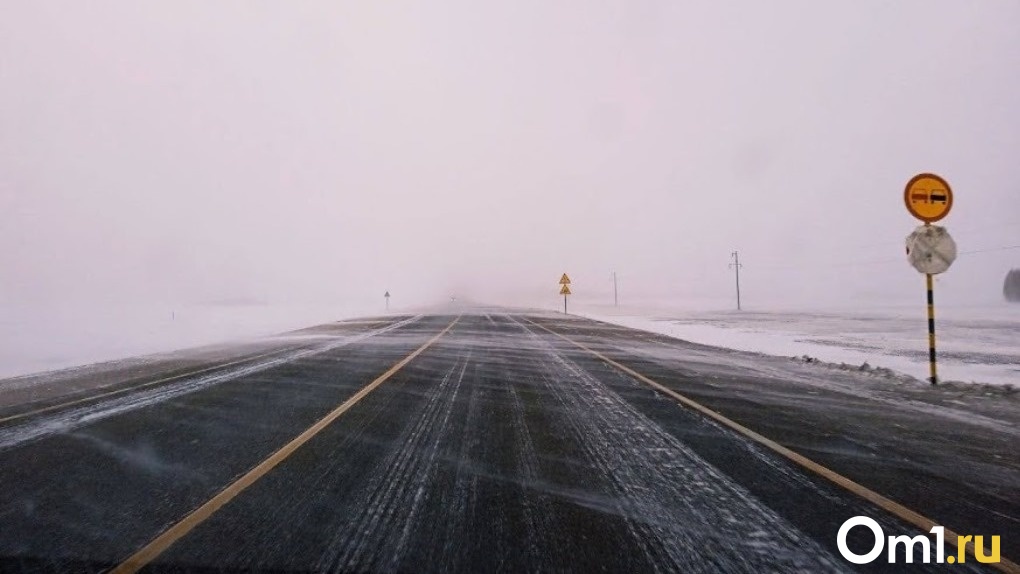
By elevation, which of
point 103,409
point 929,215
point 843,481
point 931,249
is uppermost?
point 929,215

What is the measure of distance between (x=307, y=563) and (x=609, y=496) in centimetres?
195

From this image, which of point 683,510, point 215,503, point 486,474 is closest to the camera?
point 683,510

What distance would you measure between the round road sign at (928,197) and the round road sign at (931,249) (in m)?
0.21

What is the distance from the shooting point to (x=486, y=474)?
13.1 ft

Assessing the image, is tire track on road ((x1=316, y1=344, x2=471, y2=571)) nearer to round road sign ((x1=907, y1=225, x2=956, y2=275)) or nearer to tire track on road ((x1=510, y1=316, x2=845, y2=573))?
tire track on road ((x1=510, y1=316, x2=845, y2=573))

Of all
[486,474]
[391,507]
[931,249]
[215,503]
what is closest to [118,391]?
[215,503]

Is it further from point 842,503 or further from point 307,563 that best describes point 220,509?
point 842,503

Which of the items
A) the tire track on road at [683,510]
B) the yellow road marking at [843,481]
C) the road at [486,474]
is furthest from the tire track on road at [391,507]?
the yellow road marking at [843,481]

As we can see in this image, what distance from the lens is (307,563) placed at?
2.69 metres

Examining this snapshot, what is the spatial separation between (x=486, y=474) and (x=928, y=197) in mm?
8665

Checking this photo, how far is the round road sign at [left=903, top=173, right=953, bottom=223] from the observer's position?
8.22 m

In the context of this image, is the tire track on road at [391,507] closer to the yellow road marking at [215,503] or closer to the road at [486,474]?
the road at [486,474]

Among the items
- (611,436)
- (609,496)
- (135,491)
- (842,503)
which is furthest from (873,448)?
(135,491)

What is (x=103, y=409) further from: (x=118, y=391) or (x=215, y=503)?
(x=215, y=503)
